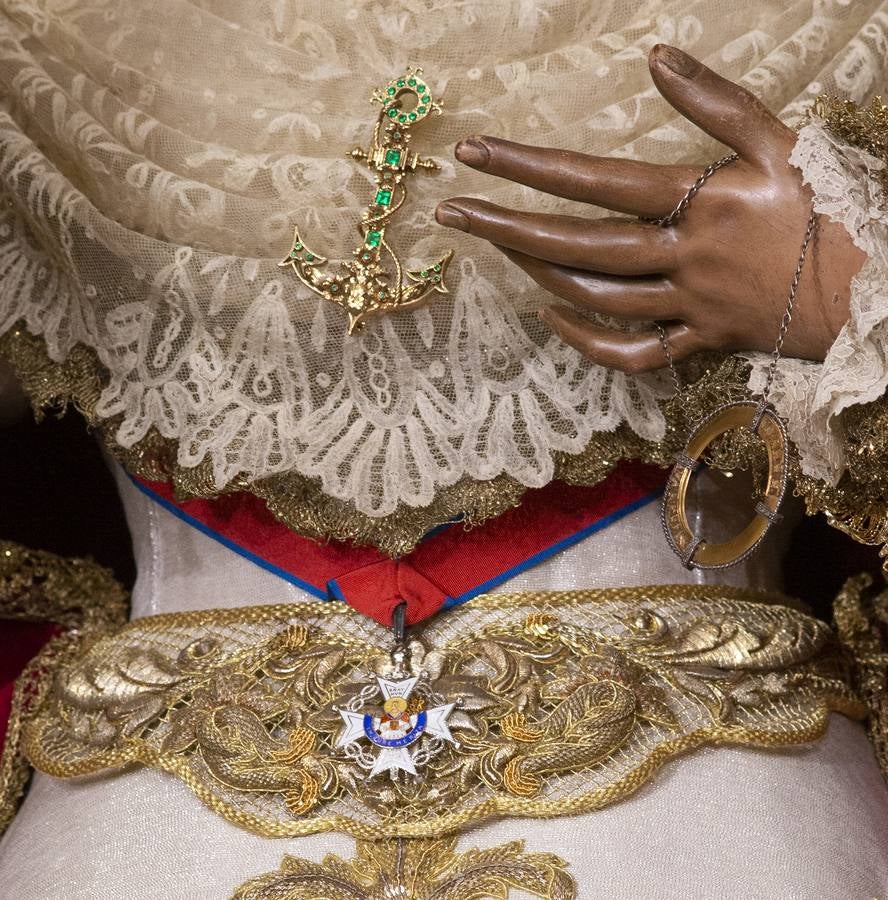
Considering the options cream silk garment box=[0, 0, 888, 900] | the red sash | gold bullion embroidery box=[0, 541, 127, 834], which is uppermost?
cream silk garment box=[0, 0, 888, 900]

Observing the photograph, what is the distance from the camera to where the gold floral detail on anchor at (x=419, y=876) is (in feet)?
2.65

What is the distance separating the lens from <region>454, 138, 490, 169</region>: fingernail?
75 centimetres

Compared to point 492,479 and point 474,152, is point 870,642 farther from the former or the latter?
point 474,152

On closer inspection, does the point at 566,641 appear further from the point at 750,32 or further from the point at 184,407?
the point at 750,32

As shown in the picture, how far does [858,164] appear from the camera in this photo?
80 cm

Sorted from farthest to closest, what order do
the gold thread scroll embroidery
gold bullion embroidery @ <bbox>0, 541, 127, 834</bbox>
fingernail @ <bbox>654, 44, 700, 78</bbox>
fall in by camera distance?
gold bullion embroidery @ <bbox>0, 541, 127, 834</bbox> → the gold thread scroll embroidery → fingernail @ <bbox>654, 44, 700, 78</bbox>

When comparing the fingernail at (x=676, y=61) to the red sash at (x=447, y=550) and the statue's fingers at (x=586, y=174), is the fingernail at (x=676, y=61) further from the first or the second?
the red sash at (x=447, y=550)

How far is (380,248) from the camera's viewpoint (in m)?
0.89

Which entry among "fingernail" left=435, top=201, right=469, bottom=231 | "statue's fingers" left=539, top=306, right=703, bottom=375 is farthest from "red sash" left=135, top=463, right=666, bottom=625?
"fingernail" left=435, top=201, right=469, bottom=231

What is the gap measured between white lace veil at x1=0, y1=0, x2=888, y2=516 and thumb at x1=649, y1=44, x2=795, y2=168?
0.11 metres

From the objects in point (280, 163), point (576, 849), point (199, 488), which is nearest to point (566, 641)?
point (576, 849)

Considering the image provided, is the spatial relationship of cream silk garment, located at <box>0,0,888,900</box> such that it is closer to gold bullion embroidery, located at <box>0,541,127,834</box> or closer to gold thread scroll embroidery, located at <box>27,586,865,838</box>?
gold thread scroll embroidery, located at <box>27,586,865,838</box>

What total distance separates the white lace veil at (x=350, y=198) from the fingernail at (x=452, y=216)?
101 mm

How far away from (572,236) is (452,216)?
8cm
